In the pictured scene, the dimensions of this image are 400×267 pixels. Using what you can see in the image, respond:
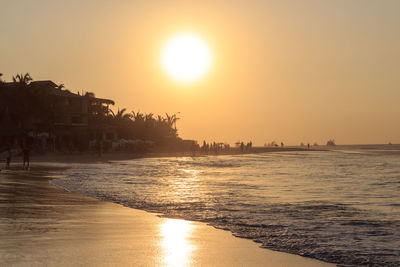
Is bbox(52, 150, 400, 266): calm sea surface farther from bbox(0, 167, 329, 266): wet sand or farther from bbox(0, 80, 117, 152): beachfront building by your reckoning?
bbox(0, 80, 117, 152): beachfront building

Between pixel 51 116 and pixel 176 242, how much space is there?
197 feet

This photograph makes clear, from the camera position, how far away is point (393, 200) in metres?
19.3

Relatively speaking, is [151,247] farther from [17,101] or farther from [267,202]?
[17,101]

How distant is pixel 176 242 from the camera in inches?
363

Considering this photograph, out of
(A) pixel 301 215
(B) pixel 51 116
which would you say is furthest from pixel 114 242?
(B) pixel 51 116

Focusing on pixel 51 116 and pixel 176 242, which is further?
pixel 51 116

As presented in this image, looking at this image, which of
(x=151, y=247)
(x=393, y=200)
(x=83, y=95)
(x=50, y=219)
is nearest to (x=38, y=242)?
(x=151, y=247)

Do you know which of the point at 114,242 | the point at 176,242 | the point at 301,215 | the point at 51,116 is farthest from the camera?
the point at 51,116

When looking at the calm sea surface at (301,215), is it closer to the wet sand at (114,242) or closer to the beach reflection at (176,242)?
the wet sand at (114,242)

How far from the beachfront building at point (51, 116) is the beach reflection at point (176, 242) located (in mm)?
45663

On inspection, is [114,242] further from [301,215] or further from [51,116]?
[51,116]

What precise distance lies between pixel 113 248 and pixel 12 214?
15.0 feet

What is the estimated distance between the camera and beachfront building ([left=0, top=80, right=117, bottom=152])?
205ft

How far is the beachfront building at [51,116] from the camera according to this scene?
62.6 metres
